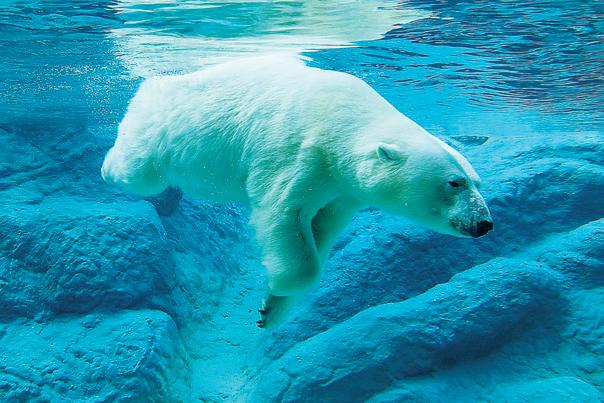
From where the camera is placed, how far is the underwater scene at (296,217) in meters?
3.12

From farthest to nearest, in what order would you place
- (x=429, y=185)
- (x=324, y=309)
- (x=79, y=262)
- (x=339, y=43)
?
(x=339, y=43) < (x=324, y=309) < (x=79, y=262) < (x=429, y=185)

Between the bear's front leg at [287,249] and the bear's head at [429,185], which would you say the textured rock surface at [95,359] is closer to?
the bear's front leg at [287,249]

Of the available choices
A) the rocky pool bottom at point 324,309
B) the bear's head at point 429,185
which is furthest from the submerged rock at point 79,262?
the bear's head at point 429,185

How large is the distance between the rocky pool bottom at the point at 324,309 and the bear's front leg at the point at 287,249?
2.55 meters

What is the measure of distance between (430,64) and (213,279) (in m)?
5.72

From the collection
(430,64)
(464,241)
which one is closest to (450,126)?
(430,64)

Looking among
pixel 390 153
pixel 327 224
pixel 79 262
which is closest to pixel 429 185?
pixel 390 153

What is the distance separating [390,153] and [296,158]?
0.63 metres

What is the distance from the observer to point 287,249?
3.08 metres

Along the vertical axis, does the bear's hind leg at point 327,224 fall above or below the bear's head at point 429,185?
below

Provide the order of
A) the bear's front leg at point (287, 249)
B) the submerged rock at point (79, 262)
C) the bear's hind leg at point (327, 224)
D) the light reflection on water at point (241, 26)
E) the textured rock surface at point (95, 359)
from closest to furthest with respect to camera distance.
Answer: the bear's front leg at point (287, 249) → the bear's hind leg at point (327, 224) → the textured rock surface at point (95, 359) → the submerged rock at point (79, 262) → the light reflection on water at point (241, 26)

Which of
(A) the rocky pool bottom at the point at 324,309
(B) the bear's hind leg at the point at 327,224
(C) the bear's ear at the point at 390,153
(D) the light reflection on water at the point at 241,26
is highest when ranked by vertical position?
(C) the bear's ear at the point at 390,153

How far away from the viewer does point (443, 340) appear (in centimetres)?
569

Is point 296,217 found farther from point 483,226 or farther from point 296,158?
point 483,226
